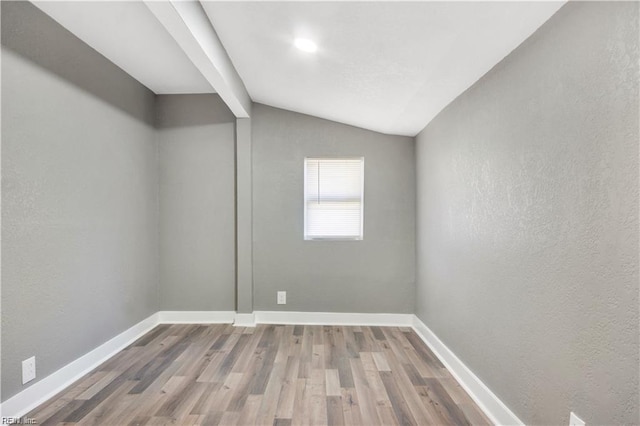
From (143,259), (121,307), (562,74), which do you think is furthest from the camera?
(143,259)

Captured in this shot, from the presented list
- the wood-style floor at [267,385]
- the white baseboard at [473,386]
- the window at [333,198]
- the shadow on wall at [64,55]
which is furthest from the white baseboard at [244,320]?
the shadow on wall at [64,55]

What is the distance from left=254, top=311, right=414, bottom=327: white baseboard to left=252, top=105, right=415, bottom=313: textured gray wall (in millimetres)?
65

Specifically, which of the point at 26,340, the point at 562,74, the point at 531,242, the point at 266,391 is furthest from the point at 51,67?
the point at 531,242

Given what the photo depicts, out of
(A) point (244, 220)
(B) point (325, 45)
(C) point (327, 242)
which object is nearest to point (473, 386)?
Result: (C) point (327, 242)

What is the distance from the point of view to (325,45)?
194 centimetres

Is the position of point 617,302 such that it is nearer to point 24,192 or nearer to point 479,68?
point 479,68

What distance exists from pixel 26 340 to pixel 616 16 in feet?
11.0

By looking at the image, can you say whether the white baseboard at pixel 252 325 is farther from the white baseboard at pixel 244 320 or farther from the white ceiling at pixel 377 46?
the white ceiling at pixel 377 46

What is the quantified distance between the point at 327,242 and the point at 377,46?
2.14 m

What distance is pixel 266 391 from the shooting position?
2.11 meters

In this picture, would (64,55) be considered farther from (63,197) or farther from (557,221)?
(557,221)

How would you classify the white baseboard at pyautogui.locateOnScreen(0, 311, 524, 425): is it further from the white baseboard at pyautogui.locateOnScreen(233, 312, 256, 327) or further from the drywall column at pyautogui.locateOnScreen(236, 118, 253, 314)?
the drywall column at pyautogui.locateOnScreen(236, 118, 253, 314)

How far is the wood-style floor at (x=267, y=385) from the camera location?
6.08 feet

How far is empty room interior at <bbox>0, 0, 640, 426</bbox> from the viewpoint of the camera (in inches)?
48.8
